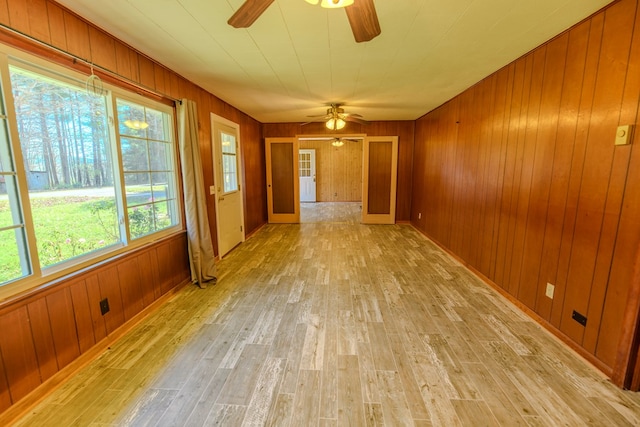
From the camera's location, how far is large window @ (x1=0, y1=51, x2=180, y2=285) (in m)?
1.50

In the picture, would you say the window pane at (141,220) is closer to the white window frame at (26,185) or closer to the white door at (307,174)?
the white window frame at (26,185)

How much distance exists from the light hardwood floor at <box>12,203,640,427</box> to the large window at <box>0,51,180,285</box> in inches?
32.8

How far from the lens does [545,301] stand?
2.22 m

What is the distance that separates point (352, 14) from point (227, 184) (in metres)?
3.39

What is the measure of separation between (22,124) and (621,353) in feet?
12.6

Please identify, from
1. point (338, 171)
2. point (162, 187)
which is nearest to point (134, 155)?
point (162, 187)

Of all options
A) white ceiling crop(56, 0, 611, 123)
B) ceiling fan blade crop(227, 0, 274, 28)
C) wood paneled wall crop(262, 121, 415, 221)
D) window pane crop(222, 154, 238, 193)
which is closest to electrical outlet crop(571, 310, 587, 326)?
white ceiling crop(56, 0, 611, 123)

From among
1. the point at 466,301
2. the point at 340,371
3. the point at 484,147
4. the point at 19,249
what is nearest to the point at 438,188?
the point at 484,147

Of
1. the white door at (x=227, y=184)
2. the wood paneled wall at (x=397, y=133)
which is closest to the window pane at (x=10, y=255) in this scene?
the white door at (x=227, y=184)

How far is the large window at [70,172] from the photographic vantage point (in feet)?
4.92

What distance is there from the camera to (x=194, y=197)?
9.59ft

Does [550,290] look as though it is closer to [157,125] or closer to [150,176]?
[150,176]

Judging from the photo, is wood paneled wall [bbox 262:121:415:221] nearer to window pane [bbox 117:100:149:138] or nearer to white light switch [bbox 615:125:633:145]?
window pane [bbox 117:100:149:138]

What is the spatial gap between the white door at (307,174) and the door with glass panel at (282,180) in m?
3.37
